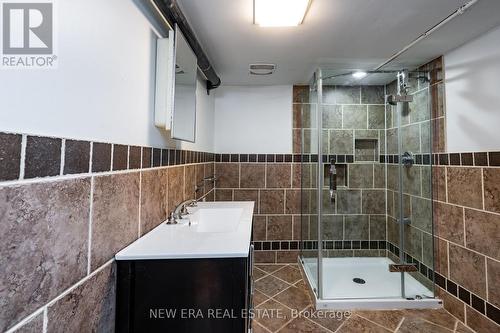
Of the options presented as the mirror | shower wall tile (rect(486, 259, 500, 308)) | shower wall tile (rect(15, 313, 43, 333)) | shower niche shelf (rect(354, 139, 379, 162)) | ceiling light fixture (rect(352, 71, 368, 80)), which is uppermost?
ceiling light fixture (rect(352, 71, 368, 80))

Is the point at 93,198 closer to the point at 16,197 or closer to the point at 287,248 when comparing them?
the point at 16,197

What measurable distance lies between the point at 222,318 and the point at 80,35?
1020mm

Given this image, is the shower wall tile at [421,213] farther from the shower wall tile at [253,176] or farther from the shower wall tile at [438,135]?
the shower wall tile at [253,176]

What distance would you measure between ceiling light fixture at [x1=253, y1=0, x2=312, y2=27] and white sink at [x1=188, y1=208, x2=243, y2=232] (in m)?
1.22

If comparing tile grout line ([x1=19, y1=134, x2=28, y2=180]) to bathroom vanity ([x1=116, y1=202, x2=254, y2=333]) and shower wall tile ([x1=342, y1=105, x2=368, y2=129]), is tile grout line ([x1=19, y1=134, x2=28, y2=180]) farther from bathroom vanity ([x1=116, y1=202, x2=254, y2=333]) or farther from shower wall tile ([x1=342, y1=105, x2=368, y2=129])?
shower wall tile ([x1=342, y1=105, x2=368, y2=129])

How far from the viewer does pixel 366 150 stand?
107 inches

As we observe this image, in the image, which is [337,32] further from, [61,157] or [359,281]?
[359,281]

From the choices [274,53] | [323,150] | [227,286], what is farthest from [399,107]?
[227,286]

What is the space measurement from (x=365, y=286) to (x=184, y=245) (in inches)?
79.4

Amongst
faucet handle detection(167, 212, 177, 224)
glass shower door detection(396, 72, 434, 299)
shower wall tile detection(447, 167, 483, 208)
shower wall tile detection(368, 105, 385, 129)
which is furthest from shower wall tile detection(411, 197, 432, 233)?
faucet handle detection(167, 212, 177, 224)

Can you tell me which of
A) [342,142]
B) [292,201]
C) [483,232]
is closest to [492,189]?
[483,232]

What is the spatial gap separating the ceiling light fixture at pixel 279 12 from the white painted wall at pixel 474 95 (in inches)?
50.6

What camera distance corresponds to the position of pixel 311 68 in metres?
2.28

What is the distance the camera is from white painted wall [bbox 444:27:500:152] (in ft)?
5.07
